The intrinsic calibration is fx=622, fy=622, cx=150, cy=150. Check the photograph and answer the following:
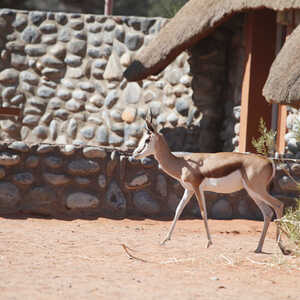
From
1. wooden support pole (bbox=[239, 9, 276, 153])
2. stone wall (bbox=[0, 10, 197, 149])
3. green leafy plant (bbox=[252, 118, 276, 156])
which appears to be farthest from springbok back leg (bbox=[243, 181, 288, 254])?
stone wall (bbox=[0, 10, 197, 149])

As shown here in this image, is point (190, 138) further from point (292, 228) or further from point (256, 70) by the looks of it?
point (292, 228)

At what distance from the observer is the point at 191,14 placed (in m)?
8.63

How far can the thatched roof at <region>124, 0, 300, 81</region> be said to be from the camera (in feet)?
26.9

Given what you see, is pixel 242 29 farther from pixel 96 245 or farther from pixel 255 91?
pixel 96 245

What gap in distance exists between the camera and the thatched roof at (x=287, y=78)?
6.04 meters

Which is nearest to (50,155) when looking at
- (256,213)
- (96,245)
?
(96,245)

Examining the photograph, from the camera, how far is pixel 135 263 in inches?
191

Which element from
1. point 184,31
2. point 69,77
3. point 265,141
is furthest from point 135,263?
point 69,77

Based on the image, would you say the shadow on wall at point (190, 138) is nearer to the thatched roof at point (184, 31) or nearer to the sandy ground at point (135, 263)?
the thatched roof at point (184, 31)

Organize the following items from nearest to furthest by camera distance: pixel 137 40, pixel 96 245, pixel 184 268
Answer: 1. pixel 184 268
2. pixel 96 245
3. pixel 137 40

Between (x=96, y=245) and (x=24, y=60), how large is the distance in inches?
222

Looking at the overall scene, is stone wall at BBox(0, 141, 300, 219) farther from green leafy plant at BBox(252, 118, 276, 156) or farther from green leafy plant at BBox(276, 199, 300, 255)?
green leafy plant at BBox(276, 199, 300, 255)

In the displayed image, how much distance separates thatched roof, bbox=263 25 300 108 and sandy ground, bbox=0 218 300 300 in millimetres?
1447

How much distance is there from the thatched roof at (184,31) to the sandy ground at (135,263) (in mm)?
2672
